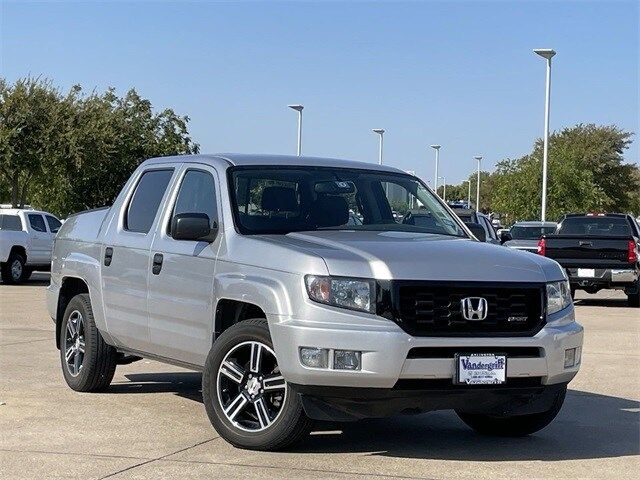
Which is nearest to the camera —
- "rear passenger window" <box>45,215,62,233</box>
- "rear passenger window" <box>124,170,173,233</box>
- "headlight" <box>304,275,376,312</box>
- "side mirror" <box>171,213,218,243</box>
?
"headlight" <box>304,275,376,312</box>

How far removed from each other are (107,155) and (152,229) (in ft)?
119

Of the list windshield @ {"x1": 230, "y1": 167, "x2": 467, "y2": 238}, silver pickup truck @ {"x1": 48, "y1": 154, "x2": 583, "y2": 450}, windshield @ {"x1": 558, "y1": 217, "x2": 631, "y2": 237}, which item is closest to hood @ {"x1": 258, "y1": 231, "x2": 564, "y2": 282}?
silver pickup truck @ {"x1": 48, "y1": 154, "x2": 583, "y2": 450}

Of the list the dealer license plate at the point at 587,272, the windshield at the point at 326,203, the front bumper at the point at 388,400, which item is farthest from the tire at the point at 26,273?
the front bumper at the point at 388,400

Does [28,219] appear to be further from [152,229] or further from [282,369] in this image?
[282,369]

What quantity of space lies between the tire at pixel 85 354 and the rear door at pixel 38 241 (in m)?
19.3

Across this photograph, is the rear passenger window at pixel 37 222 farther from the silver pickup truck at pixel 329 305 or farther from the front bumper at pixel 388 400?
the front bumper at pixel 388 400

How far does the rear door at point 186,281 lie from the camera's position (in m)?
7.99

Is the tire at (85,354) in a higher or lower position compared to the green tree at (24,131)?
lower

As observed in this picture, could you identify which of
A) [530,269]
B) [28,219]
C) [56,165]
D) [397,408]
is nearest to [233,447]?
[397,408]

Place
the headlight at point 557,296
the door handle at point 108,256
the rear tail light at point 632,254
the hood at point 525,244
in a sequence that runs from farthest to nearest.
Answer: the hood at point 525,244
the rear tail light at point 632,254
the door handle at point 108,256
the headlight at point 557,296

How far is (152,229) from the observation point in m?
8.86

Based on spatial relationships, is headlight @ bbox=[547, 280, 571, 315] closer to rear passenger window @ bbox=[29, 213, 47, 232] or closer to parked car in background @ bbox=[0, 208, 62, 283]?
parked car in background @ bbox=[0, 208, 62, 283]

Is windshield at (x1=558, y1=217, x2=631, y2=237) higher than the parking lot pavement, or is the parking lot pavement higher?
windshield at (x1=558, y1=217, x2=631, y2=237)

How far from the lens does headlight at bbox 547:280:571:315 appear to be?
24.7 feet
